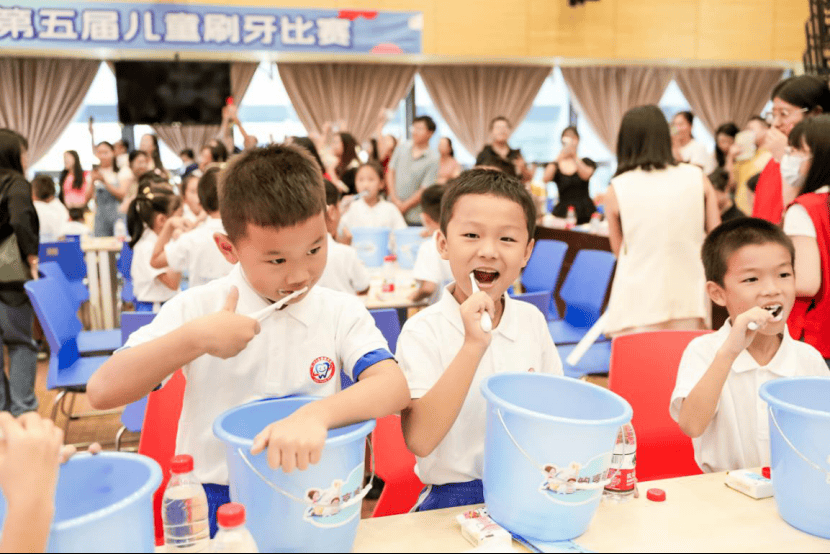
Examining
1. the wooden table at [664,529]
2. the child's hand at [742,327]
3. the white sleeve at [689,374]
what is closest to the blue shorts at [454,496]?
the wooden table at [664,529]

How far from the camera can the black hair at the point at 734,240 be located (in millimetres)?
1545

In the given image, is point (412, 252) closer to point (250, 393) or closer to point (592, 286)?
→ point (592, 286)

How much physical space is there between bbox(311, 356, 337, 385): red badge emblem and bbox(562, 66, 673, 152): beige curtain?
32.6ft

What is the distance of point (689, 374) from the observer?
4.92 ft

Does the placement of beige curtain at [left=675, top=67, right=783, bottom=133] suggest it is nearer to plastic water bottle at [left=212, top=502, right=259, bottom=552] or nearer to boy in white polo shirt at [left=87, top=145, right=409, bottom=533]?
boy in white polo shirt at [left=87, top=145, right=409, bottom=533]

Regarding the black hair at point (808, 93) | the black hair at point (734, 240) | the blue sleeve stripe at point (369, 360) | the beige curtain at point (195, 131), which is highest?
the beige curtain at point (195, 131)

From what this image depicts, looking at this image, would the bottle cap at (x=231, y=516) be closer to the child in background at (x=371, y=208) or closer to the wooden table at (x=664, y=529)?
the wooden table at (x=664, y=529)

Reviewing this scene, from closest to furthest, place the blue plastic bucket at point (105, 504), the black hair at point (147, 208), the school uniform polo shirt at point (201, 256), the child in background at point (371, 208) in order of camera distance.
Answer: the blue plastic bucket at point (105, 504)
the school uniform polo shirt at point (201, 256)
the black hair at point (147, 208)
the child in background at point (371, 208)

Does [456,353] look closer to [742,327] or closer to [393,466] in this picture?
[393,466]

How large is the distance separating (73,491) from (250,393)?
38 centimetres

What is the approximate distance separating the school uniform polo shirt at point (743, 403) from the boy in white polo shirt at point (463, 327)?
1.22ft

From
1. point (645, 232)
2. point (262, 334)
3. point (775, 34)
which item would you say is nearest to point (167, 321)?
point (262, 334)

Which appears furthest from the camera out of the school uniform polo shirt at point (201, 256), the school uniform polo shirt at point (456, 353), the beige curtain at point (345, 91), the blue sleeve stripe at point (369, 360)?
the beige curtain at point (345, 91)

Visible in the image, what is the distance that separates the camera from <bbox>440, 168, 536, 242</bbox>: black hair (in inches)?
55.9
